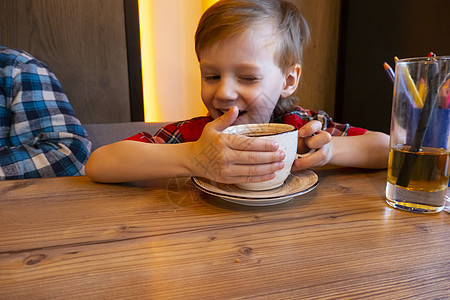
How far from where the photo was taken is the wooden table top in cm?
34

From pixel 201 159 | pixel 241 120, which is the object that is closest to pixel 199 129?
pixel 241 120

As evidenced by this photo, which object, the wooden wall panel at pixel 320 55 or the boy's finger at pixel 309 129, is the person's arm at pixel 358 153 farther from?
the wooden wall panel at pixel 320 55

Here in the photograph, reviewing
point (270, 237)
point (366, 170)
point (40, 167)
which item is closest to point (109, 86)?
point (40, 167)

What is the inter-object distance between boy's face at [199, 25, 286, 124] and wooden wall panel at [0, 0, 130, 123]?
1347 mm

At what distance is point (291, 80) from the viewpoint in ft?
3.45

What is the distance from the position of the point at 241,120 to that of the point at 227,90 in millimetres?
118

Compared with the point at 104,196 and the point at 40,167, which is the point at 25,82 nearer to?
the point at 40,167

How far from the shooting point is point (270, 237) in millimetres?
453

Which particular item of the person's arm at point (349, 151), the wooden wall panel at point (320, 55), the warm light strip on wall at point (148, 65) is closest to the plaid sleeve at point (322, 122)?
the person's arm at point (349, 151)

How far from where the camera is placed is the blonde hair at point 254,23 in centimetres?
87

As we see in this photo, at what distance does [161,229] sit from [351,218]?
11.3 inches

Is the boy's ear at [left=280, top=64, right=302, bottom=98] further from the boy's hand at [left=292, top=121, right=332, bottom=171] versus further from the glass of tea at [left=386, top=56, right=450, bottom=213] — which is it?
the glass of tea at [left=386, top=56, right=450, bottom=213]

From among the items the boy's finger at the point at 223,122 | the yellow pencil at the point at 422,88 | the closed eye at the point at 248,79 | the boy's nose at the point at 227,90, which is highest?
the yellow pencil at the point at 422,88

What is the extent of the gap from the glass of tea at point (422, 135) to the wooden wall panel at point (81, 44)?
73.5 inches
